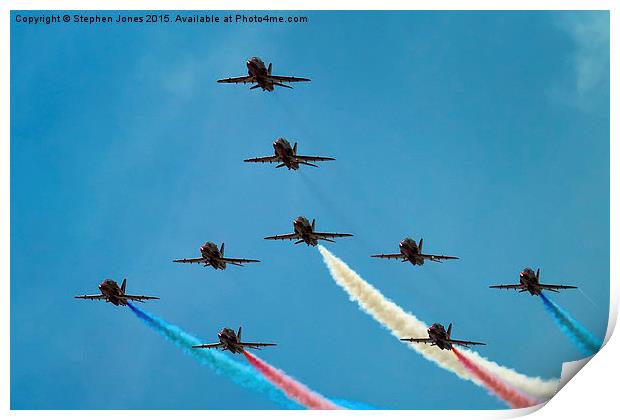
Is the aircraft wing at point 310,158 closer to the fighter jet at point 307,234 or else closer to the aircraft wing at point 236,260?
the fighter jet at point 307,234

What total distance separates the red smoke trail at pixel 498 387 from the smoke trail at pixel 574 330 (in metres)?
6.49

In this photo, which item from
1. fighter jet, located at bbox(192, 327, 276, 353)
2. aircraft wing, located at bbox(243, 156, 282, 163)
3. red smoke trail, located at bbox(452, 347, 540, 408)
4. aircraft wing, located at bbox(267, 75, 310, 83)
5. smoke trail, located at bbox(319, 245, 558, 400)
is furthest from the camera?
smoke trail, located at bbox(319, 245, 558, 400)

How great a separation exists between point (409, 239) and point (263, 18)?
22450 millimetres

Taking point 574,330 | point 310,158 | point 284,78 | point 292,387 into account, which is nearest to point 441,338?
point 574,330

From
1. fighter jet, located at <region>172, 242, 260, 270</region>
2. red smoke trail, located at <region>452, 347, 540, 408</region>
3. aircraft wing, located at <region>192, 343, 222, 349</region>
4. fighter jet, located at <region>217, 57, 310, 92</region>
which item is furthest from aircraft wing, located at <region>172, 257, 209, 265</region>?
red smoke trail, located at <region>452, 347, 540, 408</region>

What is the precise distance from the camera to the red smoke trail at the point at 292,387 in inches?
4877

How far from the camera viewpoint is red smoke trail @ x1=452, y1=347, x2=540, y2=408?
121 meters

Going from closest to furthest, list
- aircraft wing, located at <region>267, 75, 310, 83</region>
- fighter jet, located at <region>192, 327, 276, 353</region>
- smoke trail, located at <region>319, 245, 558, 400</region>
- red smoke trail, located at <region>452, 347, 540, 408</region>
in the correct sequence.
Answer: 1. aircraft wing, located at <region>267, 75, 310, 83</region>
2. red smoke trail, located at <region>452, 347, 540, 408</region>
3. fighter jet, located at <region>192, 327, 276, 353</region>
4. smoke trail, located at <region>319, 245, 558, 400</region>

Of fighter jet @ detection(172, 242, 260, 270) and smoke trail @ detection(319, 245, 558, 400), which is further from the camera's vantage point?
smoke trail @ detection(319, 245, 558, 400)

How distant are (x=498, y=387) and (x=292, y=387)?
1837 centimetres

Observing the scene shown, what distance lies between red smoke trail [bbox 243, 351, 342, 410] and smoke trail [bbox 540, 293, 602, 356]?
21.0 m

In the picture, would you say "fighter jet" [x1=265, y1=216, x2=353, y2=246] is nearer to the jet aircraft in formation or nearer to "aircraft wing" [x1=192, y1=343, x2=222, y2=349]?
the jet aircraft in formation
